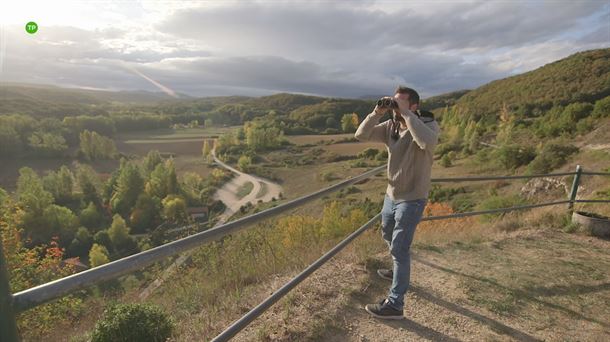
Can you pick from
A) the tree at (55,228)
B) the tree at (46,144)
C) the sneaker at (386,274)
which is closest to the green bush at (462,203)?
the sneaker at (386,274)

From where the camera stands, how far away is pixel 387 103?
296 cm

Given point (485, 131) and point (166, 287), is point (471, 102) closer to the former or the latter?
point (485, 131)

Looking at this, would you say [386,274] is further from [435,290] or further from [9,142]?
[9,142]

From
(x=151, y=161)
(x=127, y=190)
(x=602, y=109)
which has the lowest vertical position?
(x=127, y=190)

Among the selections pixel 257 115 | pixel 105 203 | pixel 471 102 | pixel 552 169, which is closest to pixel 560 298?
pixel 552 169

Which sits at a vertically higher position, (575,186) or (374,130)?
(374,130)

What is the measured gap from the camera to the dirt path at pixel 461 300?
315cm

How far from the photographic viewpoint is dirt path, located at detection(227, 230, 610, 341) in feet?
10.3

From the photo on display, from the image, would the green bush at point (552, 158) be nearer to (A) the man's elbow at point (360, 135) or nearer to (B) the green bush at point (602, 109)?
(B) the green bush at point (602, 109)

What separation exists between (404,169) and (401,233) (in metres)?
0.54

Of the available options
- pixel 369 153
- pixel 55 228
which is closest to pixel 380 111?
pixel 55 228

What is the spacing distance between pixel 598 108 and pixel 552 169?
16.9 meters

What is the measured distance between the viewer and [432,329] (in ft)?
10.6

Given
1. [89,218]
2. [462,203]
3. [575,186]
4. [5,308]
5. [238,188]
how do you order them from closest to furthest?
[5,308] → [575,186] → [462,203] → [89,218] → [238,188]
